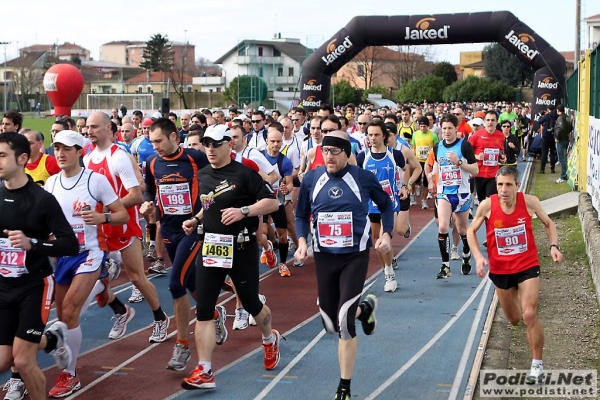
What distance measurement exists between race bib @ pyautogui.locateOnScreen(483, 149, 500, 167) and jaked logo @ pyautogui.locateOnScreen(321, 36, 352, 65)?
1695 centimetres

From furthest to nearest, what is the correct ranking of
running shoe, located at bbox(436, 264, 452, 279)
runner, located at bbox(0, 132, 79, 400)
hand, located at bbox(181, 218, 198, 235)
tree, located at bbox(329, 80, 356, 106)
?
tree, located at bbox(329, 80, 356, 106) → running shoe, located at bbox(436, 264, 452, 279) → hand, located at bbox(181, 218, 198, 235) → runner, located at bbox(0, 132, 79, 400)

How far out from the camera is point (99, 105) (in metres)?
61.7

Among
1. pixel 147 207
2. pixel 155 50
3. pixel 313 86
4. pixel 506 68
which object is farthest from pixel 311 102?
pixel 155 50

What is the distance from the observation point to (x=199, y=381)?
653 centimetres

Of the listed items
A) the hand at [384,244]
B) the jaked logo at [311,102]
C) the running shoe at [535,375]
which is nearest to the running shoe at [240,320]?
the hand at [384,244]

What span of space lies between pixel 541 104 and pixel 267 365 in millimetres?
23707

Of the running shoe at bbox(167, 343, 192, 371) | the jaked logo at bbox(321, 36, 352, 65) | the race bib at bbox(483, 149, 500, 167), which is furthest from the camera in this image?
the jaked logo at bbox(321, 36, 352, 65)

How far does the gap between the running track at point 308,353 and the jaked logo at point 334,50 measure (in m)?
19.9

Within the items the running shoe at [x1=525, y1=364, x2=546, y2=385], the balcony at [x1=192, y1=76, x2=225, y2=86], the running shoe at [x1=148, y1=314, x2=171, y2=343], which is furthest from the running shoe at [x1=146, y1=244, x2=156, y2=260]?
the balcony at [x1=192, y1=76, x2=225, y2=86]

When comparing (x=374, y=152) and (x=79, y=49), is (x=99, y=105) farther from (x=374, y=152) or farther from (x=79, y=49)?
(x=79, y=49)

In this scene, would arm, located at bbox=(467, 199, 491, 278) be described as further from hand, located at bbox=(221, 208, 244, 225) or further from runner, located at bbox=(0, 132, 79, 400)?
runner, located at bbox=(0, 132, 79, 400)

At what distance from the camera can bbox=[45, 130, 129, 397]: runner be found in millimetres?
6707

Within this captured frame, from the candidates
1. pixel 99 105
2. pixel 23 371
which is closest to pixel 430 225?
pixel 23 371

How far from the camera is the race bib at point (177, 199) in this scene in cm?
760
